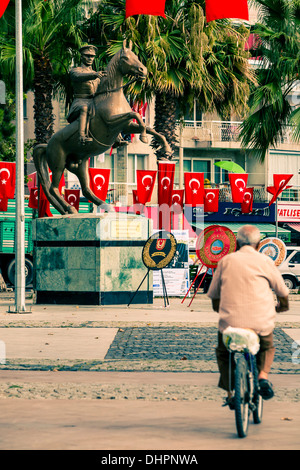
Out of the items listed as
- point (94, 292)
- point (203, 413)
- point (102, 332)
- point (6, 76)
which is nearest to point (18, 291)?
point (94, 292)

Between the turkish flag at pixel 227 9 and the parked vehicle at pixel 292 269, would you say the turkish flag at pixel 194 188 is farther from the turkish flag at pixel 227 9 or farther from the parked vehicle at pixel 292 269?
the turkish flag at pixel 227 9

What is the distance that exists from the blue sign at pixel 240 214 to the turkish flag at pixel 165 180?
1360 cm

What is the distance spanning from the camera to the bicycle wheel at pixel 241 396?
254 inches

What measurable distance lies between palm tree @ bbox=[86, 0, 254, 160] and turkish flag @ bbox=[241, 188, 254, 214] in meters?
12.5

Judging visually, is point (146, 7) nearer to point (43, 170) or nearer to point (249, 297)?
point (43, 170)

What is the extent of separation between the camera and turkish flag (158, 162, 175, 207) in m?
29.5

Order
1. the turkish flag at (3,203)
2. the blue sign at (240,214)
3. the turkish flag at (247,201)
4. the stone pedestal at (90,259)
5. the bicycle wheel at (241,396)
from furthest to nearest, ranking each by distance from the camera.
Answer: the blue sign at (240,214), the turkish flag at (247,201), the turkish flag at (3,203), the stone pedestal at (90,259), the bicycle wheel at (241,396)

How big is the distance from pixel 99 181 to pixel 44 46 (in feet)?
22.8

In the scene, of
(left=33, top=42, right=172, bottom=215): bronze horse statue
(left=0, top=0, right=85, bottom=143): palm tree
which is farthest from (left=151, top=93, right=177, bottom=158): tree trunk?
(left=33, top=42, right=172, bottom=215): bronze horse statue

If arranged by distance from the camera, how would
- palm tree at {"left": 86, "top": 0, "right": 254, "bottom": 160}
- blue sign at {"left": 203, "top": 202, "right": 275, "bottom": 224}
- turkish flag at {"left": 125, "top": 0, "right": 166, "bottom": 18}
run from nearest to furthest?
turkish flag at {"left": 125, "top": 0, "right": 166, "bottom": 18} < palm tree at {"left": 86, "top": 0, "right": 254, "bottom": 160} < blue sign at {"left": 203, "top": 202, "right": 275, "bottom": 224}

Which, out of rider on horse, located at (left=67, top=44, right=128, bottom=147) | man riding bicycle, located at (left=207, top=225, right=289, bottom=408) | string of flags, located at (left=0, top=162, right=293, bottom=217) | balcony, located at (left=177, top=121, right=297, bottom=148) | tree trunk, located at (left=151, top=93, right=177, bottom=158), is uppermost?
balcony, located at (left=177, top=121, right=297, bottom=148)

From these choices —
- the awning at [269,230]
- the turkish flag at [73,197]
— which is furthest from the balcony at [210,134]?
the turkish flag at [73,197]

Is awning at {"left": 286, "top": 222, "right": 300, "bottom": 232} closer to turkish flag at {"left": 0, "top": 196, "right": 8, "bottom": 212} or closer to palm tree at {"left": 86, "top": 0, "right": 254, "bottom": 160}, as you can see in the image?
palm tree at {"left": 86, "top": 0, "right": 254, "bottom": 160}

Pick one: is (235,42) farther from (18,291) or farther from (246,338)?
(246,338)
